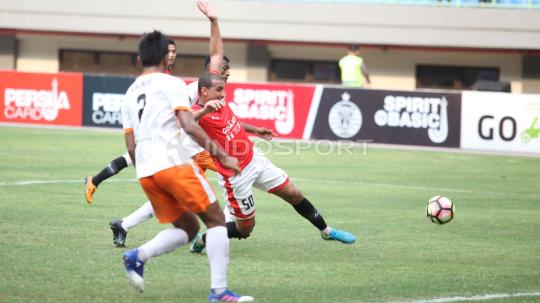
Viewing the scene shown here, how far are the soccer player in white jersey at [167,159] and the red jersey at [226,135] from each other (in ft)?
7.31

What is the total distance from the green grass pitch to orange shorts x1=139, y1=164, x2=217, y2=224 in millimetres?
797

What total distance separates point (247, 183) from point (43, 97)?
18.3 m

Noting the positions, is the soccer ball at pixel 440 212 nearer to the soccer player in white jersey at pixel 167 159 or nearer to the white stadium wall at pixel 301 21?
the soccer player in white jersey at pixel 167 159

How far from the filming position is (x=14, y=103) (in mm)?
27391

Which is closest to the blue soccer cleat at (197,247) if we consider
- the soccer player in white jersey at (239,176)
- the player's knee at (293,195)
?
the soccer player in white jersey at (239,176)

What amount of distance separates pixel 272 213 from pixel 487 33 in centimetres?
2301

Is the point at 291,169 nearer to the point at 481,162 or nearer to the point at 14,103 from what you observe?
the point at 481,162

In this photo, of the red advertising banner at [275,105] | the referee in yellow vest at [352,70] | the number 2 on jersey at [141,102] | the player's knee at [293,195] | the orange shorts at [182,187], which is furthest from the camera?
the referee in yellow vest at [352,70]


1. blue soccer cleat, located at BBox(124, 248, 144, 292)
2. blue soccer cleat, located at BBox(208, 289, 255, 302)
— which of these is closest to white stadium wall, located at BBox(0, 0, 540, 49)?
blue soccer cleat, located at BBox(208, 289, 255, 302)

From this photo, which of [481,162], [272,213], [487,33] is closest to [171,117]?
[272,213]

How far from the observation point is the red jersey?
998 centimetres

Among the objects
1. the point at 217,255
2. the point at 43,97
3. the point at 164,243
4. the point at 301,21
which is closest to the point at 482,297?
the point at 217,255

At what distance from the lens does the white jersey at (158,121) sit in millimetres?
7570

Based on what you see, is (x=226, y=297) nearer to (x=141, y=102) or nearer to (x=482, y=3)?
(x=141, y=102)
